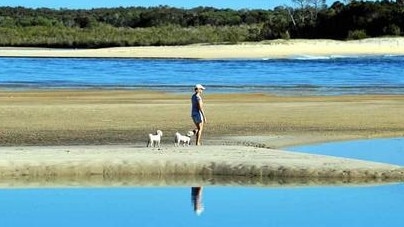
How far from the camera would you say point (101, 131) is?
81.7 feet

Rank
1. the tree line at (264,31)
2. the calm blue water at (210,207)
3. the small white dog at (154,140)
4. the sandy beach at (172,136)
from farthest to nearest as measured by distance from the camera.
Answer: the tree line at (264,31)
the small white dog at (154,140)
the sandy beach at (172,136)
the calm blue water at (210,207)

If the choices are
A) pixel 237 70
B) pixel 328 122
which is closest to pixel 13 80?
pixel 237 70

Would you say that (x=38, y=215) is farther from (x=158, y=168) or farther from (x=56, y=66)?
(x=56, y=66)

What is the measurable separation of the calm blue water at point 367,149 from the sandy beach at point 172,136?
0.61 metres

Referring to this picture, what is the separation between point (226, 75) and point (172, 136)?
91.8ft

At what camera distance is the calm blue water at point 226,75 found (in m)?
42.4

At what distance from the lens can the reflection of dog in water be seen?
15.7 metres

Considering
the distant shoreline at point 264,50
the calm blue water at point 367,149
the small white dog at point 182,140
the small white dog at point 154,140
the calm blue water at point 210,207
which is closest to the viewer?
the calm blue water at point 210,207

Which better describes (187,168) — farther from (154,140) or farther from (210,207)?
(210,207)

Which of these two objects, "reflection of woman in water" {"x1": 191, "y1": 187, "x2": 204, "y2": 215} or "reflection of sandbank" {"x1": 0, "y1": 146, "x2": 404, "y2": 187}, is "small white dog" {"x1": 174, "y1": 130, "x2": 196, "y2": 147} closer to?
"reflection of sandbank" {"x1": 0, "y1": 146, "x2": 404, "y2": 187}

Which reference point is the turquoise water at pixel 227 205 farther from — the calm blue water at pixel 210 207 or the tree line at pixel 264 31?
the tree line at pixel 264 31

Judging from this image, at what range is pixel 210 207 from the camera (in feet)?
52.0

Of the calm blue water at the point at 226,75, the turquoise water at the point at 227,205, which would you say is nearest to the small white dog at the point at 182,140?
the turquoise water at the point at 227,205

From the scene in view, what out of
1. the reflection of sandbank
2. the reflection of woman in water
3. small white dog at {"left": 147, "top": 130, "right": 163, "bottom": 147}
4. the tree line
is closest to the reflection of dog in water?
the reflection of woman in water
